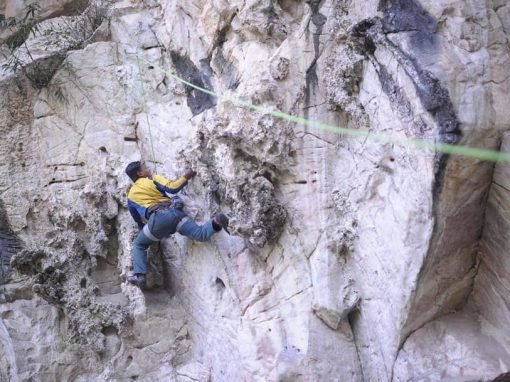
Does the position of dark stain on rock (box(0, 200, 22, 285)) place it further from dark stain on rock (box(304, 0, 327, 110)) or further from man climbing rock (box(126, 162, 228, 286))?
dark stain on rock (box(304, 0, 327, 110))

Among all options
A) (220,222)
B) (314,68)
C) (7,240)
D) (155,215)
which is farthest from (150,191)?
A: (7,240)

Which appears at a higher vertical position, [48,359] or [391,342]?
[391,342]

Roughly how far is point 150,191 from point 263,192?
1.08 meters

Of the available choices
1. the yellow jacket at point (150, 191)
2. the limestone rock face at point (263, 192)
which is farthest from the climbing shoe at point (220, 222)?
the yellow jacket at point (150, 191)

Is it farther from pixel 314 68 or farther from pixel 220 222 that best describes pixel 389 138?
pixel 220 222

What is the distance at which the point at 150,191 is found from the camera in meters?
5.54

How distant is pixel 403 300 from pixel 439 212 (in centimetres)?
70

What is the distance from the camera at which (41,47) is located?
673cm

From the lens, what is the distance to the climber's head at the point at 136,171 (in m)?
5.65

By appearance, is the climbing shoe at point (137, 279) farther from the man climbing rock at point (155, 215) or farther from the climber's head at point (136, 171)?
the climber's head at point (136, 171)

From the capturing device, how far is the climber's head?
18.5ft

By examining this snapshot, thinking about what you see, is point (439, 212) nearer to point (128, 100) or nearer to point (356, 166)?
point (356, 166)

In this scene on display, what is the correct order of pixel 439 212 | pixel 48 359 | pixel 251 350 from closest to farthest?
pixel 439 212 < pixel 251 350 < pixel 48 359

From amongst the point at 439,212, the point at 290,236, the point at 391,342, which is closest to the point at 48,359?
the point at 290,236
